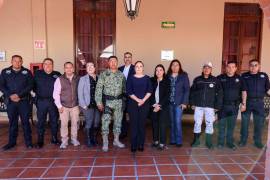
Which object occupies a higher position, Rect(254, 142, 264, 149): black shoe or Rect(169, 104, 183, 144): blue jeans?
Rect(169, 104, 183, 144): blue jeans

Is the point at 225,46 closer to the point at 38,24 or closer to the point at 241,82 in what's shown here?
the point at 241,82

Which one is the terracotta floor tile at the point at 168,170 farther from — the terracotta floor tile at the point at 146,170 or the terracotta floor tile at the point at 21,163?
the terracotta floor tile at the point at 21,163

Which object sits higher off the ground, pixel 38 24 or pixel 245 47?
pixel 38 24

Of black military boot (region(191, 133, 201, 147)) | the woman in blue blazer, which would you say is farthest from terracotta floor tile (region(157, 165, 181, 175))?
black military boot (region(191, 133, 201, 147))

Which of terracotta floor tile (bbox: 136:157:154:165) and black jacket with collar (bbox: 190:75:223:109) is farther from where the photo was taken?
black jacket with collar (bbox: 190:75:223:109)

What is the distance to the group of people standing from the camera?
175 inches

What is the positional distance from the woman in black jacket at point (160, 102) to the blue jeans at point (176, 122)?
206 millimetres

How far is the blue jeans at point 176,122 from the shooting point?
15.5 feet

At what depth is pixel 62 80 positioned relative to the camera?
4535mm

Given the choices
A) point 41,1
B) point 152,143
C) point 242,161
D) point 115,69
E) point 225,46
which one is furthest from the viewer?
point 225,46

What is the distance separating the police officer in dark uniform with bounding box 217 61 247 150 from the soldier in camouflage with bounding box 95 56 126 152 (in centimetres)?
176

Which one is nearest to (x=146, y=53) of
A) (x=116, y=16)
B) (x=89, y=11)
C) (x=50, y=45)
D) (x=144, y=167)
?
(x=116, y=16)

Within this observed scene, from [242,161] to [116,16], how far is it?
4.03 metres

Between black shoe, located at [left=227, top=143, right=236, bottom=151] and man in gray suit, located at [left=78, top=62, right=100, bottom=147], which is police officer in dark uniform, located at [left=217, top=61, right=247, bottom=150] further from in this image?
man in gray suit, located at [left=78, top=62, right=100, bottom=147]
